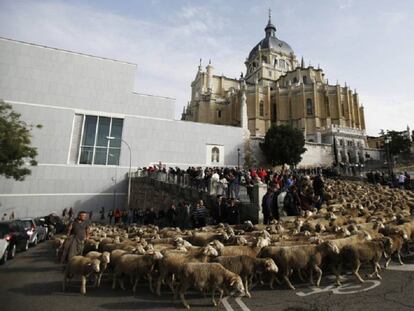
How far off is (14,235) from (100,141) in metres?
23.4

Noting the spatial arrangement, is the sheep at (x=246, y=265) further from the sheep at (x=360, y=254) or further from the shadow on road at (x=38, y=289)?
the shadow on road at (x=38, y=289)

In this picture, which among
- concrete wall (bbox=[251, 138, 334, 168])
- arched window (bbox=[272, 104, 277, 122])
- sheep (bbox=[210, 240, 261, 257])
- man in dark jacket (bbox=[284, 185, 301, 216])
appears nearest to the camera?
sheep (bbox=[210, 240, 261, 257])

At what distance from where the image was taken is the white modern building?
29703 millimetres

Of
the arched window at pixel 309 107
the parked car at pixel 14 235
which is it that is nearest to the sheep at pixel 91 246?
the parked car at pixel 14 235

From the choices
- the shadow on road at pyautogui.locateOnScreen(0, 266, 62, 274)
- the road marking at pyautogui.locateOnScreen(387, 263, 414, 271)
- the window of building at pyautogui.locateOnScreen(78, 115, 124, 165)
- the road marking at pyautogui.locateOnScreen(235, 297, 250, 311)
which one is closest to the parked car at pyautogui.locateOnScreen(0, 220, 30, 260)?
the shadow on road at pyautogui.locateOnScreen(0, 266, 62, 274)

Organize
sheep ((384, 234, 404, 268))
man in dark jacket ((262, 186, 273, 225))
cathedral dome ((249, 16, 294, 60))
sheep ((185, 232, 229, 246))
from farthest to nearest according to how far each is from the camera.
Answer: cathedral dome ((249, 16, 294, 60)) → man in dark jacket ((262, 186, 273, 225)) → sheep ((185, 232, 229, 246)) → sheep ((384, 234, 404, 268))

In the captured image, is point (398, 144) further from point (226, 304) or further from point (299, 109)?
point (226, 304)

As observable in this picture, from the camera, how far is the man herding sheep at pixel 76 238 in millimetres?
6961

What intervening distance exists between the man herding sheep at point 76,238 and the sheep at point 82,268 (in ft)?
2.88

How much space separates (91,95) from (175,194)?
22.3m

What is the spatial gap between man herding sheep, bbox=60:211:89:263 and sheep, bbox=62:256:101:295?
88 cm

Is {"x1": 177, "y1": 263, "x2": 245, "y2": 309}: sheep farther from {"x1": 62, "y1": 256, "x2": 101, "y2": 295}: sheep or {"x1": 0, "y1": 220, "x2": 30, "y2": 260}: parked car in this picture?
{"x1": 0, "y1": 220, "x2": 30, "y2": 260}: parked car

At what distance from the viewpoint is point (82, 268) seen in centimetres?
595

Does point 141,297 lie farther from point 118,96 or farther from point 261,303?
point 118,96
